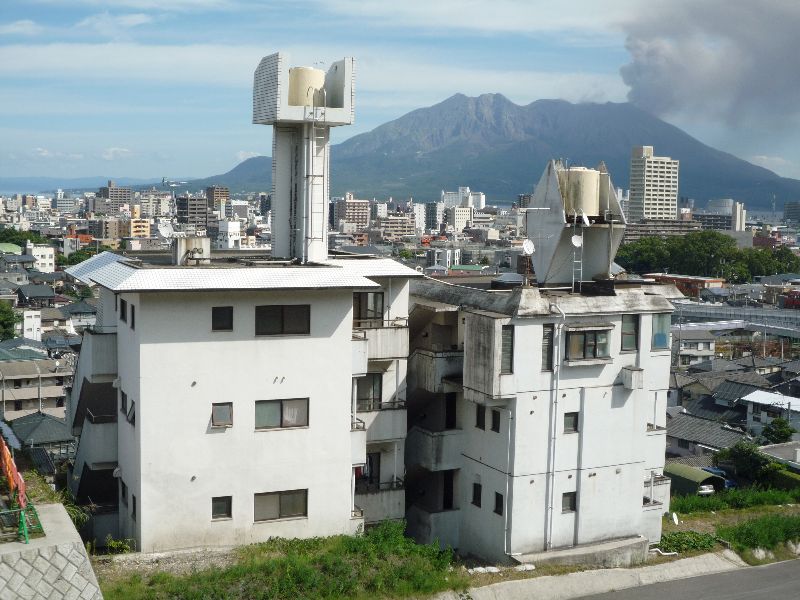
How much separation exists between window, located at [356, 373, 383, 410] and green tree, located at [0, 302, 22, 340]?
43847 mm

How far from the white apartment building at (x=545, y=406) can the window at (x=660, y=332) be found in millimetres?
31

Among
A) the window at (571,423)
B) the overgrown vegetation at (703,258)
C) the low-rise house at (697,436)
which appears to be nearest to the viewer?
the window at (571,423)

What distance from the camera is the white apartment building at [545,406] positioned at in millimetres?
14844

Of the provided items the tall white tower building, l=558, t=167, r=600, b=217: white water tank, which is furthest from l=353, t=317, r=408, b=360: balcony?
l=558, t=167, r=600, b=217: white water tank

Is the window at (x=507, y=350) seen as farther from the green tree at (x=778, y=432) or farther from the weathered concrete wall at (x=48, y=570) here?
the green tree at (x=778, y=432)

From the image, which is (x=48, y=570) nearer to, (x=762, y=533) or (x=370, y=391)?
(x=370, y=391)

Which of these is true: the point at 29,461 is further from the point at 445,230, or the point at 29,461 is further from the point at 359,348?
the point at 445,230

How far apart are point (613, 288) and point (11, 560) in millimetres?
10158

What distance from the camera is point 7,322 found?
55125 millimetres

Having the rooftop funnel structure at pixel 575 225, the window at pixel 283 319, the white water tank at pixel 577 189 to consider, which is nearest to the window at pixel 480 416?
the rooftop funnel structure at pixel 575 225

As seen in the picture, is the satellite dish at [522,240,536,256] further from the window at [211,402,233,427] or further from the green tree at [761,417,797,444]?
the green tree at [761,417,797,444]

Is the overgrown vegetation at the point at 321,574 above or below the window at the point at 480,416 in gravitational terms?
below

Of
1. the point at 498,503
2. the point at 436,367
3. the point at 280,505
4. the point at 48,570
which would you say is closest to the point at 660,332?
the point at 436,367

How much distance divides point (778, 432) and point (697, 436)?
2.66m
